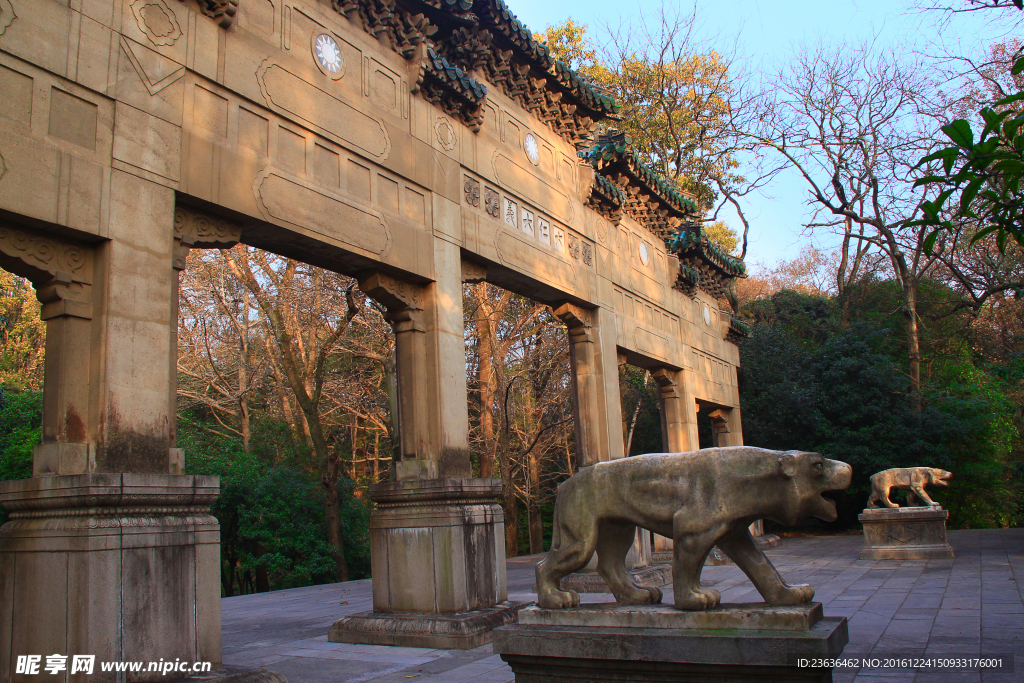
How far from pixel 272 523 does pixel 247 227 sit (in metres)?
10.6

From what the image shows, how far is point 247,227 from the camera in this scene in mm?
6820

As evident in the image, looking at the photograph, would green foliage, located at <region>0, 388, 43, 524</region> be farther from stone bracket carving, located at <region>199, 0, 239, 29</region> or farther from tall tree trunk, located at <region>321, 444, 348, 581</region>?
stone bracket carving, located at <region>199, 0, 239, 29</region>

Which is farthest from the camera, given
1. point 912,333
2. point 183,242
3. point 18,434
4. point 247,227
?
point 912,333

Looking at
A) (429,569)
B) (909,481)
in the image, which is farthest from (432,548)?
(909,481)

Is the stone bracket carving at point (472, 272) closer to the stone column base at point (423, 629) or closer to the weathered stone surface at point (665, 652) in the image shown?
the stone column base at point (423, 629)

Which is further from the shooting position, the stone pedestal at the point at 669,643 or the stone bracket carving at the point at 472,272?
the stone bracket carving at the point at 472,272

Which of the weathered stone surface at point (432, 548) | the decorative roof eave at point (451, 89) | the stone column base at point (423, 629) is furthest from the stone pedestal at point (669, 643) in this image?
the decorative roof eave at point (451, 89)

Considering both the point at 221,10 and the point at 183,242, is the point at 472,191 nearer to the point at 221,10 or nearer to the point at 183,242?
the point at 221,10

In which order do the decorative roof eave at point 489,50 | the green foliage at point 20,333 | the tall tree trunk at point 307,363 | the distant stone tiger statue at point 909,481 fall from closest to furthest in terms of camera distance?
the decorative roof eave at point 489,50 < the distant stone tiger statue at point 909,481 < the tall tree trunk at point 307,363 < the green foliage at point 20,333

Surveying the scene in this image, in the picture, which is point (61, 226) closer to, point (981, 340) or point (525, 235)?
point (525, 235)

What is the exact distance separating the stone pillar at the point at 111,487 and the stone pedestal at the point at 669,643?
2.61m

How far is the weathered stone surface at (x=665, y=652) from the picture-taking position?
3465 millimetres

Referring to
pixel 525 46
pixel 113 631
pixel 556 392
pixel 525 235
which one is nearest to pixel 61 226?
pixel 113 631

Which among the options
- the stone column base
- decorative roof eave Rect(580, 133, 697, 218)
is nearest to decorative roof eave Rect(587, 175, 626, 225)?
decorative roof eave Rect(580, 133, 697, 218)
